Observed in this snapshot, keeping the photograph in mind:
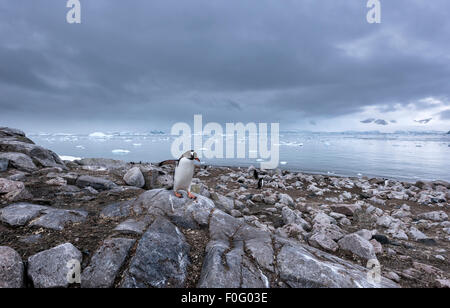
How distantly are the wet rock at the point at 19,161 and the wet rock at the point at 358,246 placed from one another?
36.9 feet

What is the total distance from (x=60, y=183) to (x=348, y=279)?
8.24 metres

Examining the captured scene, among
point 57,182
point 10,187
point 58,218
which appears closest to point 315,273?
point 58,218

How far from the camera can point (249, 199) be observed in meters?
10.6

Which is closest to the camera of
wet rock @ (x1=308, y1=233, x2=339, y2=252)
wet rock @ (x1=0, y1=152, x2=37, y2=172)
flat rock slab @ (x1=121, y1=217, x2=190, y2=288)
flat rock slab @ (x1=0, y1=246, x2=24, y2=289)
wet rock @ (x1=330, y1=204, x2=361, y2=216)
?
flat rock slab @ (x1=0, y1=246, x2=24, y2=289)

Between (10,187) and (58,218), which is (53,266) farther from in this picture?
(10,187)

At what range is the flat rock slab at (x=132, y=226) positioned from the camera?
4.10m

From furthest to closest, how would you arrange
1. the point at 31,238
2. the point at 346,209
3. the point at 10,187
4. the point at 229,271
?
the point at 346,209, the point at 10,187, the point at 31,238, the point at 229,271

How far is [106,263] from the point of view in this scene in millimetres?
3344

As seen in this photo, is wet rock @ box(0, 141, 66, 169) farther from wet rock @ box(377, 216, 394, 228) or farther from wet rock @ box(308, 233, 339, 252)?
wet rock @ box(377, 216, 394, 228)

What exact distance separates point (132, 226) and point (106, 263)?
38.1 inches

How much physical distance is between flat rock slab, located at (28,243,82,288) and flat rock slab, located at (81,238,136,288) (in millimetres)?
227

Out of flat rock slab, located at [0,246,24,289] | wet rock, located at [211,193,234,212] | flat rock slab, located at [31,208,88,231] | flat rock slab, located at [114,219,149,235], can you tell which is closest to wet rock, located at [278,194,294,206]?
wet rock, located at [211,193,234,212]

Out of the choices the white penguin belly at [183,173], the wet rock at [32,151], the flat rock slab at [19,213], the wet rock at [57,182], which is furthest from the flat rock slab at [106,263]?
the wet rock at [32,151]

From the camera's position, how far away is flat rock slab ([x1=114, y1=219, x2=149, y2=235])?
410cm
